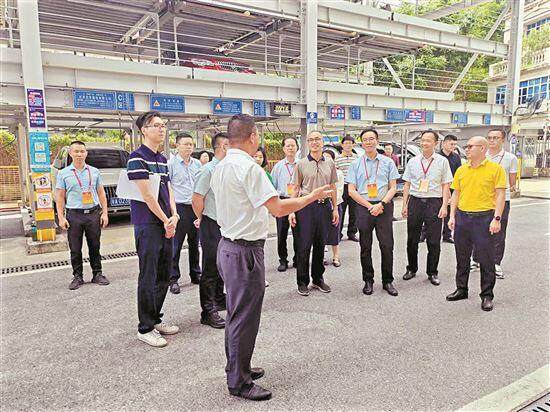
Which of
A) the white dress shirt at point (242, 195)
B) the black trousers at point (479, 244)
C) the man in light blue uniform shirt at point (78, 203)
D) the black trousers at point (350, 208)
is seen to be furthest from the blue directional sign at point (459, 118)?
the white dress shirt at point (242, 195)

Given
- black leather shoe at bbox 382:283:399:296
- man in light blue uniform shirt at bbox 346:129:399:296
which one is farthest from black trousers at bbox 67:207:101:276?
black leather shoe at bbox 382:283:399:296

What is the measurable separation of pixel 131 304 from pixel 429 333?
310 centimetres

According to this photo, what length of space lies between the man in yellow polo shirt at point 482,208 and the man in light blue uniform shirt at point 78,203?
4389 millimetres

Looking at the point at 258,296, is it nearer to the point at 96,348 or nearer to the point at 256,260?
the point at 256,260

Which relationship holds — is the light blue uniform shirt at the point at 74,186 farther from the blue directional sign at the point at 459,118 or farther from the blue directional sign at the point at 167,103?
the blue directional sign at the point at 459,118

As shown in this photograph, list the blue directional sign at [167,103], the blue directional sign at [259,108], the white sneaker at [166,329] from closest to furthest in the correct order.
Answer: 1. the white sneaker at [166,329]
2. the blue directional sign at [167,103]
3. the blue directional sign at [259,108]

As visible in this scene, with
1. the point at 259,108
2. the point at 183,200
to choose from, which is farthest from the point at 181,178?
the point at 259,108

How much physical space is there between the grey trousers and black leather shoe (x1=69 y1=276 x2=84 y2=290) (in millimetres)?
3115

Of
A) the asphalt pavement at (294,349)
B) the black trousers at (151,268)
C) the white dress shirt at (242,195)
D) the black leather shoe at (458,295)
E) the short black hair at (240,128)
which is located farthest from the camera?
the black leather shoe at (458,295)

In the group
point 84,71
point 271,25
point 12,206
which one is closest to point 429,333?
point 84,71

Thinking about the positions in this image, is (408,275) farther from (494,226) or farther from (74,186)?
(74,186)

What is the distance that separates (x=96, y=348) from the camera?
3.41 metres

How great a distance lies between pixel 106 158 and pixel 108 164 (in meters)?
0.19

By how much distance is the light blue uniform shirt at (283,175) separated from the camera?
5.79 meters
